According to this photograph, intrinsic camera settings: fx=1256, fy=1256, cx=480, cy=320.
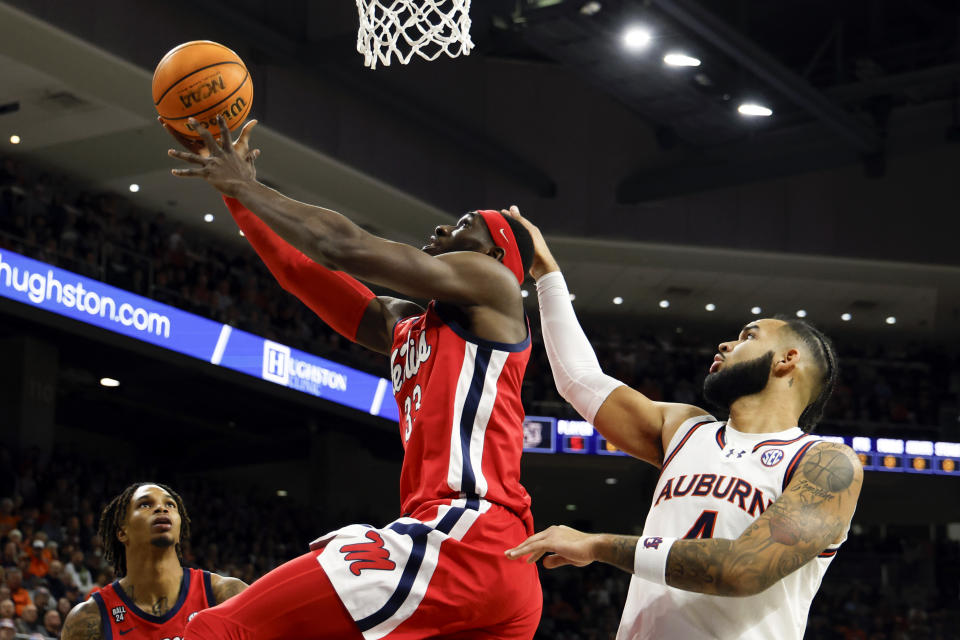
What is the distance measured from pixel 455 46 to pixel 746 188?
6.67 meters

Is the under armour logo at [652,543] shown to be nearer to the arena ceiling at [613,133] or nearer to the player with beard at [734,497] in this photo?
the player with beard at [734,497]

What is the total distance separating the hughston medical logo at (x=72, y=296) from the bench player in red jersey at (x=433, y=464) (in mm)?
12420

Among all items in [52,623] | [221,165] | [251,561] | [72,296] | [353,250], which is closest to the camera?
[353,250]

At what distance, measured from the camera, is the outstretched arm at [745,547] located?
287cm

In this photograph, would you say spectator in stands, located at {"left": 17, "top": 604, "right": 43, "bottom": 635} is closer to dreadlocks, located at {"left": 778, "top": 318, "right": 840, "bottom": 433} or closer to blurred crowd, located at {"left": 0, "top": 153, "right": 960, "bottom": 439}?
blurred crowd, located at {"left": 0, "top": 153, "right": 960, "bottom": 439}

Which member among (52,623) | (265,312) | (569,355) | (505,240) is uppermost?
(265,312)

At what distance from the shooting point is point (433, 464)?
3.38m

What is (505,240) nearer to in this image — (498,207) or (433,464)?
(433,464)

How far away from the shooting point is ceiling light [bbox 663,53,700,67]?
55.9 ft

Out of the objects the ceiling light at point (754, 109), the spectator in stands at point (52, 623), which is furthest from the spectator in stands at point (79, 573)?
the ceiling light at point (754, 109)

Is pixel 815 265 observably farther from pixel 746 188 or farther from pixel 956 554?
pixel 956 554

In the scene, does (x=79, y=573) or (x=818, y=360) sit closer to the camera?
(x=818, y=360)

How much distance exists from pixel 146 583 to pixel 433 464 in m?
2.45

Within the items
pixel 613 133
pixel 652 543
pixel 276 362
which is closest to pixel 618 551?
pixel 652 543
